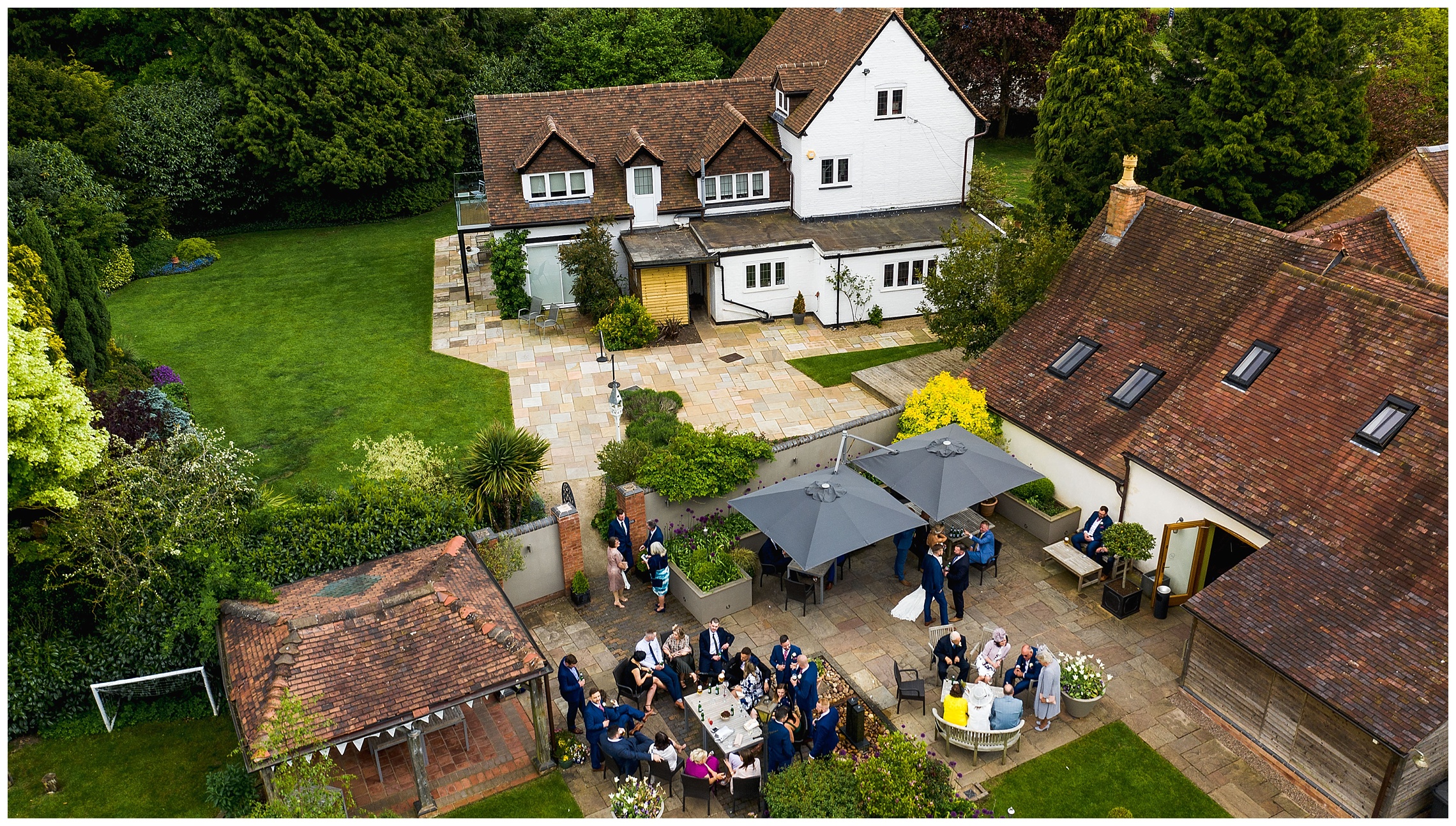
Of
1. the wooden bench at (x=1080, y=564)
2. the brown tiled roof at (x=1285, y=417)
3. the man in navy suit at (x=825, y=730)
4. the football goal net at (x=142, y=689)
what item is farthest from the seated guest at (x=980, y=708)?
the football goal net at (x=142, y=689)

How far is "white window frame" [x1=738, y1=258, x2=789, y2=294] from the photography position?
3269 centimetres

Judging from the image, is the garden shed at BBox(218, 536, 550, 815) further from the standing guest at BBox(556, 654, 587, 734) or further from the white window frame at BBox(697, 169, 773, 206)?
the white window frame at BBox(697, 169, 773, 206)

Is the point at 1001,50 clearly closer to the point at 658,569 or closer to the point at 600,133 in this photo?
the point at 600,133

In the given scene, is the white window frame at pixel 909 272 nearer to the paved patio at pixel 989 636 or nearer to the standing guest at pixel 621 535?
the paved patio at pixel 989 636

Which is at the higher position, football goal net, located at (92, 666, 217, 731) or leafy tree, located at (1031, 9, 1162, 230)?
leafy tree, located at (1031, 9, 1162, 230)

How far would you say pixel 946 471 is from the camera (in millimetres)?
19797

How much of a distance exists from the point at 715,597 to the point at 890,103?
67.9 feet

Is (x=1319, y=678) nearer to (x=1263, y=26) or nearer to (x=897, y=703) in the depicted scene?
(x=897, y=703)

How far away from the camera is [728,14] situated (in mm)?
52281

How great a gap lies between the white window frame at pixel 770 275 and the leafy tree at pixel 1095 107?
903 cm

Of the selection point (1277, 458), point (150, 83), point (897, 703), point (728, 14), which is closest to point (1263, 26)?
point (1277, 458)

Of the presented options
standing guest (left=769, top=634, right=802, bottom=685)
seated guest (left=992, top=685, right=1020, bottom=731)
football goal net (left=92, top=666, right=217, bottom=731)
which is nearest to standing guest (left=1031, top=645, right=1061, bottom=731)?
seated guest (left=992, top=685, right=1020, bottom=731)

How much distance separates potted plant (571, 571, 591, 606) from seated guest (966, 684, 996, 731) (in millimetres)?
7535

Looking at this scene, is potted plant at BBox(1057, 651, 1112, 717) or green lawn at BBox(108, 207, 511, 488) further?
green lawn at BBox(108, 207, 511, 488)
